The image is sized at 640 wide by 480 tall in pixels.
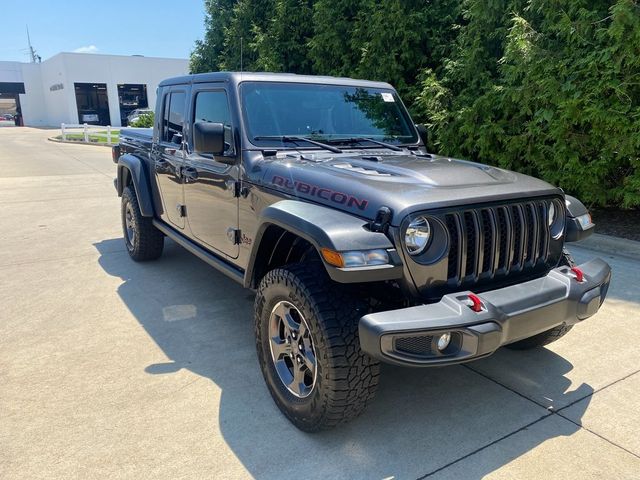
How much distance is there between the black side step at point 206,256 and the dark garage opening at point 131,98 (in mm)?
42839

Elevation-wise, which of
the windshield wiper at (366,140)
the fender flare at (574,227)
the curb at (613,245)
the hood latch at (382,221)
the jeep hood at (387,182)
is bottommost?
the curb at (613,245)

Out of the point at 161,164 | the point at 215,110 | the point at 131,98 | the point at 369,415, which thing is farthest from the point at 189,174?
the point at 131,98

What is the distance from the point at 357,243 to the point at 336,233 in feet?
0.37

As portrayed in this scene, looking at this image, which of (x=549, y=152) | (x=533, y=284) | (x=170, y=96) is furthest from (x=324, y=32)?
(x=533, y=284)

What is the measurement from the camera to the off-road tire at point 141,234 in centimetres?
535

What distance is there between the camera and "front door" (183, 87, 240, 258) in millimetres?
3480

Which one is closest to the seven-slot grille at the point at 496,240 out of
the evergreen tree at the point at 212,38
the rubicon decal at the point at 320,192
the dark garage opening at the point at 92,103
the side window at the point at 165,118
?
the rubicon decal at the point at 320,192

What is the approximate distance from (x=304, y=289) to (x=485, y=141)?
5.60 m

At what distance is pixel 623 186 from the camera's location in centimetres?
626

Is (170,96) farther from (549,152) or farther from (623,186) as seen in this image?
(623,186)

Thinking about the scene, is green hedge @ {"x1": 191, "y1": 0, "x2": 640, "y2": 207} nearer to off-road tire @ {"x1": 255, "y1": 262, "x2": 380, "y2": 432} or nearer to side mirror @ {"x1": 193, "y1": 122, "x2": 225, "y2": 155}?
side mirror @ {"x1": 193, "y1": 122, "x2": 225, "y2": 155}

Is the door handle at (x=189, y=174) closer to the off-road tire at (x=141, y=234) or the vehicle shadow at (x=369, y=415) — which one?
the vehicle shadow at (x=369, y=415)

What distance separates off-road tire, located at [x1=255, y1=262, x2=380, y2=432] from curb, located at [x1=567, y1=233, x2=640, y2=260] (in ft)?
14.6

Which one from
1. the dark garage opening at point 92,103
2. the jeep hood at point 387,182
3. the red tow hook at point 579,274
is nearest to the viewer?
the jeep hood at point 387,182
